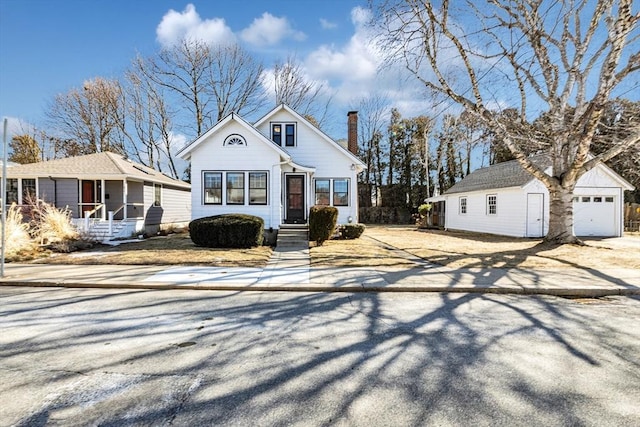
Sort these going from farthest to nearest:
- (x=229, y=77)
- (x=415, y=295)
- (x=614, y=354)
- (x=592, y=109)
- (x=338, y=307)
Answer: (x=229, y=77)
(x=592, y=109)
(x=415, y=295)
(x=338, y=307)
(x=614, y=354)

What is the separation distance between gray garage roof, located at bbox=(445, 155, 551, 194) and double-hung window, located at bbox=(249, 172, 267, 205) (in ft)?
43.1

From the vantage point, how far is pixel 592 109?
11.7 meters

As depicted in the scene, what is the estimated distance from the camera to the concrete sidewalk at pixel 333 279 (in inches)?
289

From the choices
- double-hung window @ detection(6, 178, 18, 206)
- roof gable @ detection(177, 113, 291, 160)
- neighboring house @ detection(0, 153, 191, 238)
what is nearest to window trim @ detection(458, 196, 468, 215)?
roof gable @ detection(177, 113, 291, 160)

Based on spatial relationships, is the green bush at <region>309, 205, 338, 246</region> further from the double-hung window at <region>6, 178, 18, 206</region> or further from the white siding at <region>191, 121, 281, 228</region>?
the double-hung window at <region>6, 178, 18, 206</region>

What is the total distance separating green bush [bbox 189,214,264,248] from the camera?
509 inches

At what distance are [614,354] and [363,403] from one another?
315cm

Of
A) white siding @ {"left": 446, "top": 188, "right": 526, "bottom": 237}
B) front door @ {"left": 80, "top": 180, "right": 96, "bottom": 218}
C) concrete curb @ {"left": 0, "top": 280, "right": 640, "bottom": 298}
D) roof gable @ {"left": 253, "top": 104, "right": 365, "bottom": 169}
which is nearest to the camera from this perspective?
concrete curb @ {"left": 0, "top": 280, "right": 640, "bottom": 298}

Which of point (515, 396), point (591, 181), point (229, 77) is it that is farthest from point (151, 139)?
point (515, 396)

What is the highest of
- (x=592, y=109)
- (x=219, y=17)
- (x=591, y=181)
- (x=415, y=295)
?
(x=219, y=17)

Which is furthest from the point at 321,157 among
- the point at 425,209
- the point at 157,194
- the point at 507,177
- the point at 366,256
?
the point at 425,209

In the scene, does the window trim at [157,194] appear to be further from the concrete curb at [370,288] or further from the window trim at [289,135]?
the concrete curb at [370,288]

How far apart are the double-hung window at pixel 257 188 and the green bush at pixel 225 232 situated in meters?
2.59

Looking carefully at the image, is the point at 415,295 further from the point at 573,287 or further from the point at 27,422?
the point at 27,422
